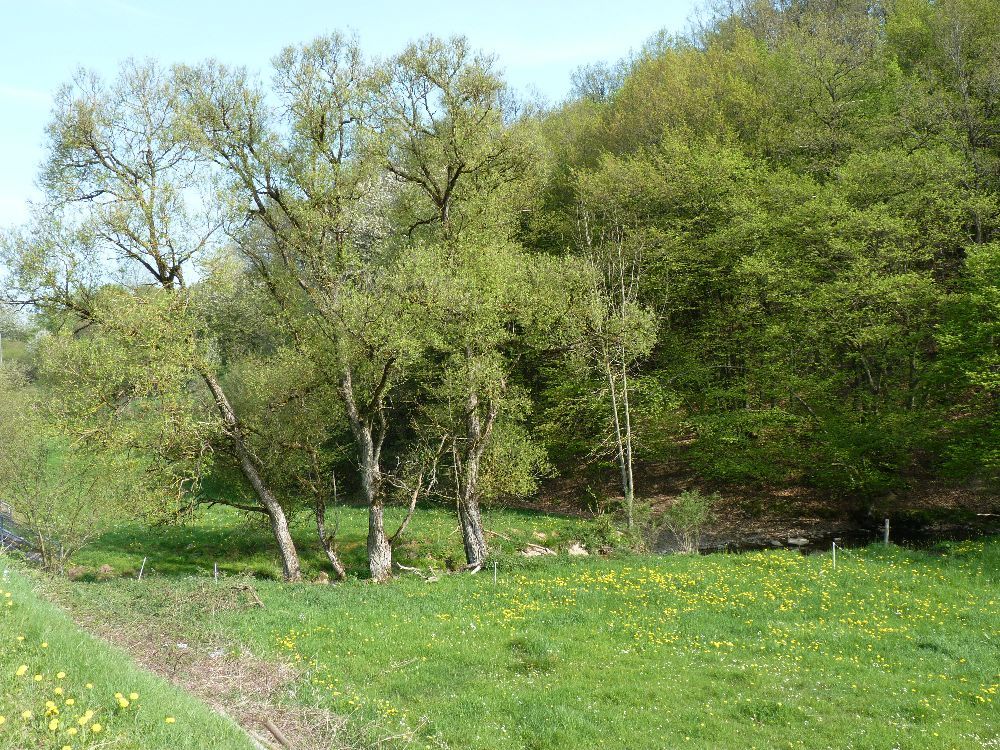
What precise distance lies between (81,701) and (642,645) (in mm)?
11492

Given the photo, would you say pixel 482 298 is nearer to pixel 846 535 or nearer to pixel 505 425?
pixel 505 425

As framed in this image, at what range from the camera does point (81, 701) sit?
769cm

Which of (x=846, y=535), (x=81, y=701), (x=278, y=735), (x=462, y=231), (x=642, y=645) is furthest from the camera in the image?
(x=846, y=535)

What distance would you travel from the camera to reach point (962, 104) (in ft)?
120

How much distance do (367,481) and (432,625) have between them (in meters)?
9.21

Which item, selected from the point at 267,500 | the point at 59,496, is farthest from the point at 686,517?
the point at 59,496

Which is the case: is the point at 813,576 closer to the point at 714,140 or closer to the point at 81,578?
the point at 81,578

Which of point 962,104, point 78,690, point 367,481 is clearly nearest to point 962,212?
point 962,104

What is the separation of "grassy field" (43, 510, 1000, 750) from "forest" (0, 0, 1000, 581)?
18.2 ft

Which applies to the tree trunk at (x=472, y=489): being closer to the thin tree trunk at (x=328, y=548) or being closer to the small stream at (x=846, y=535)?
the thin tree trunk at (x=328, y=548)

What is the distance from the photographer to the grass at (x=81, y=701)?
6.88 metres

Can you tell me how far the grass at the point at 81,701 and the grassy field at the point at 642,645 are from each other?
3.62 meters

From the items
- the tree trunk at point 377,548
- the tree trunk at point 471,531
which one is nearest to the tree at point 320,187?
the tree trunk at point 377,548

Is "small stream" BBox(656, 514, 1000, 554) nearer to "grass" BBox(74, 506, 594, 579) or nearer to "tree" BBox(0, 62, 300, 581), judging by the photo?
"grass" BBox(74, 506, 594, 579)
